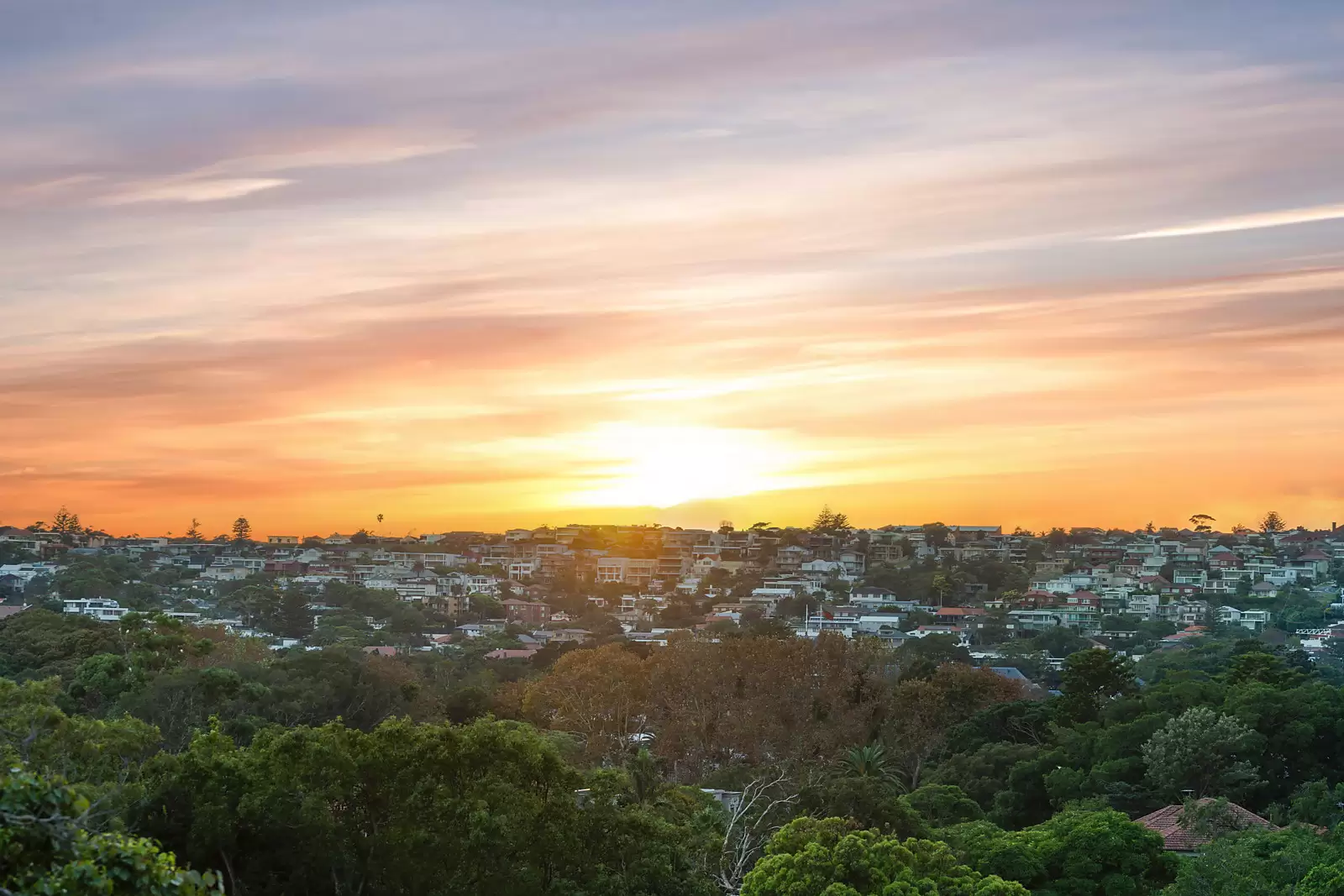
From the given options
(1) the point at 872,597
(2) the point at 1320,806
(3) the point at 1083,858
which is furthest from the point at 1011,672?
(3) the point at 1083,858

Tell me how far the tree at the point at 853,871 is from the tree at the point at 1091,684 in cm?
1971

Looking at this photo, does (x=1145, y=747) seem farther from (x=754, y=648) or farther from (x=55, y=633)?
(x=55, y=633)

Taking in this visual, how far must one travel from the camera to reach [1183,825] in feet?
86.4

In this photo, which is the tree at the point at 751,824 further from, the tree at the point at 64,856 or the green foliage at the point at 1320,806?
the tree at the point at 64,856

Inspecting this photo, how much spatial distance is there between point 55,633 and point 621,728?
18.3 meters

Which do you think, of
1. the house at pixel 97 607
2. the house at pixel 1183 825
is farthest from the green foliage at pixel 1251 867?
the house at pixel 97 607

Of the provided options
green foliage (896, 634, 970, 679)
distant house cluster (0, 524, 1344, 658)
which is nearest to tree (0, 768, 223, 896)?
green foliage (896, 634, 970, 679)

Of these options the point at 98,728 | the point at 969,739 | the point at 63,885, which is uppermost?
the point at 63,885

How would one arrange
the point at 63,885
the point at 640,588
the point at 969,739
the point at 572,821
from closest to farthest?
the point at 63,885 < the point at 572,821 < the point at 969,739 < the point at 640,588

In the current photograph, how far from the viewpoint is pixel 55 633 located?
42.6 metres

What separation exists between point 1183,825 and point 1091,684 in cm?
1334

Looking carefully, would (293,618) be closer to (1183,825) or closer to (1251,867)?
(1183,825)

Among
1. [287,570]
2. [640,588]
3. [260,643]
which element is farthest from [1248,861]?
[287,570]

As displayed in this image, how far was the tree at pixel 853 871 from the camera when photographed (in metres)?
18.6
